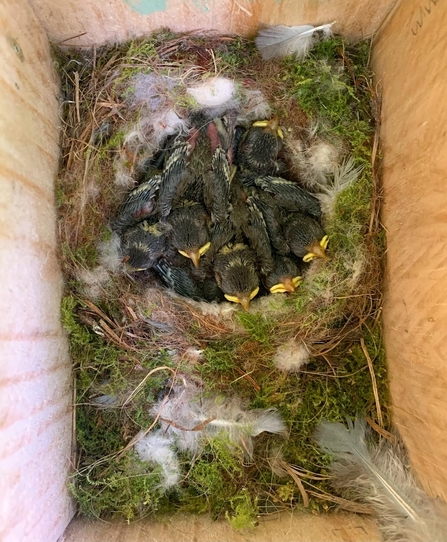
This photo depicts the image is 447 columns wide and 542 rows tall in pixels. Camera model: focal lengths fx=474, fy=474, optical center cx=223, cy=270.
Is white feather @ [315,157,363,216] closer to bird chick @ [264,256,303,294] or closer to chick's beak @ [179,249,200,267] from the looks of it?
bird chick @ [264,256,303,294]

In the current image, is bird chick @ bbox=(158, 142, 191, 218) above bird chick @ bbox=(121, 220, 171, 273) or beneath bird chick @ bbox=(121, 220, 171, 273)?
above

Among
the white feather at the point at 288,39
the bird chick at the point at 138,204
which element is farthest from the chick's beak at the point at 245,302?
the white feather at the point at 288,39

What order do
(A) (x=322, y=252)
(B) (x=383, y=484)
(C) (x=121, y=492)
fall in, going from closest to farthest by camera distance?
(B) (x=383, y=484), (C) (x=121, y=492), (A) (x=322, y=252)

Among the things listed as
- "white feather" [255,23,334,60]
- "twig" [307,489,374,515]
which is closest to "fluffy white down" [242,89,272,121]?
"white feather" [255,23,334,60]

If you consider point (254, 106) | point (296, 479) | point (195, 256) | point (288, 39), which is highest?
point (288, 39)

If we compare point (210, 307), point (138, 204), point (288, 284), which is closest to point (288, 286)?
point (288, 284)

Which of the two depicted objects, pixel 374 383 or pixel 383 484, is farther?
pixel 374 383

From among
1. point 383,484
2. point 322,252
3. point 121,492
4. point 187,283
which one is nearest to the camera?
point 383,484

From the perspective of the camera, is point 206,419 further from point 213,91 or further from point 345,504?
point 213,91
